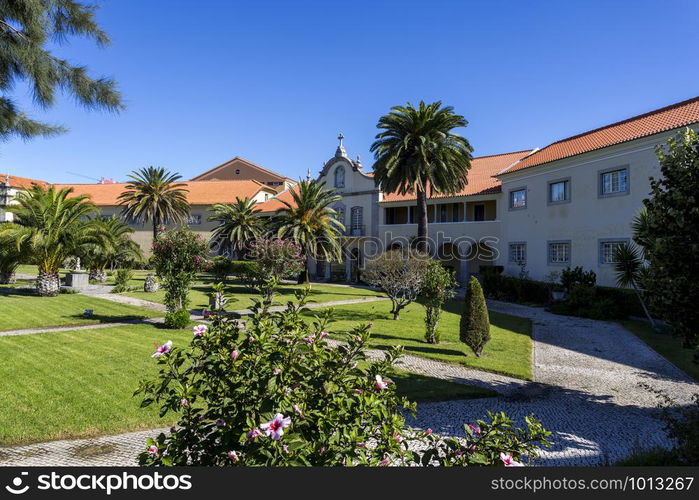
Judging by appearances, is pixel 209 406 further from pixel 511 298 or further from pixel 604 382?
pixel 511 298

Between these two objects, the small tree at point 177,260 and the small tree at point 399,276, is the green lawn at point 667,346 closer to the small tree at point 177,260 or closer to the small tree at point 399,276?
the small tree at point 399,276

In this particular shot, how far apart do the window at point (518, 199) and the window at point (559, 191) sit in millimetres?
2238

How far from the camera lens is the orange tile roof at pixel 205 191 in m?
47.8

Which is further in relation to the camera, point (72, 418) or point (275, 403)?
point (72, 418)

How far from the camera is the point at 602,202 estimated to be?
75.2 feet

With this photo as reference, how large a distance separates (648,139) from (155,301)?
25.9 metres

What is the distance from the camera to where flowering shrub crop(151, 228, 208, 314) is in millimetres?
15891

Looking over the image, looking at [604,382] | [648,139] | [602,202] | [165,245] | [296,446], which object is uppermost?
[648,139]

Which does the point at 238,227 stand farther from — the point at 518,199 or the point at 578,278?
the point at 578,278

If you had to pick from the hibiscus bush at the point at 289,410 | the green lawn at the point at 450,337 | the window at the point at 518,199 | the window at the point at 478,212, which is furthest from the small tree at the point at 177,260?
the window at the point at 478,212

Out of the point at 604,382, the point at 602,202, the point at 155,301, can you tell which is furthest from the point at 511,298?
the point at 155,301

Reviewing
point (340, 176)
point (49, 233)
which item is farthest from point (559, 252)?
point (49, 233)

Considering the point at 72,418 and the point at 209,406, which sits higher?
the point at 209,406

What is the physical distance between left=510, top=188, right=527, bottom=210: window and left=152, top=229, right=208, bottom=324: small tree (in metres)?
21.5
